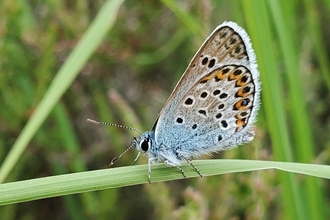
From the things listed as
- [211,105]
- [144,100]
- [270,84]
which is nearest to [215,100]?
[211,105]

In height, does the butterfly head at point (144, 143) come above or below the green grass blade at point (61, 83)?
below

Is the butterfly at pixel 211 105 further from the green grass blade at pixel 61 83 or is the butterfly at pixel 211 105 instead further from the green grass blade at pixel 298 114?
the green grass blade at pixel 61 83

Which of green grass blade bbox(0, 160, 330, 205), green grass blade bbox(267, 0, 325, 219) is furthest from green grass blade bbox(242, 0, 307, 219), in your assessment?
green grass blade bbox(0, 160, 330, 205)

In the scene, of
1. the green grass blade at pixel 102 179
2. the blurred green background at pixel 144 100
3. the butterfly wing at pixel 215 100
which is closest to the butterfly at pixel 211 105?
the butterfly wing at pixel 215 100

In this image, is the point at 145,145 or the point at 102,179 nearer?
the point at 102,179

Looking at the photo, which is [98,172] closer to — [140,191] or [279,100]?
[279,100]

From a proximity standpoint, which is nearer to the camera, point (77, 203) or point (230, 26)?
point (230, 26)

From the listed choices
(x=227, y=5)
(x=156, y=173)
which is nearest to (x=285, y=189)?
(x=156, y=173)

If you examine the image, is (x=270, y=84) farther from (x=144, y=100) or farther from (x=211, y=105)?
(x=144, y=100)
